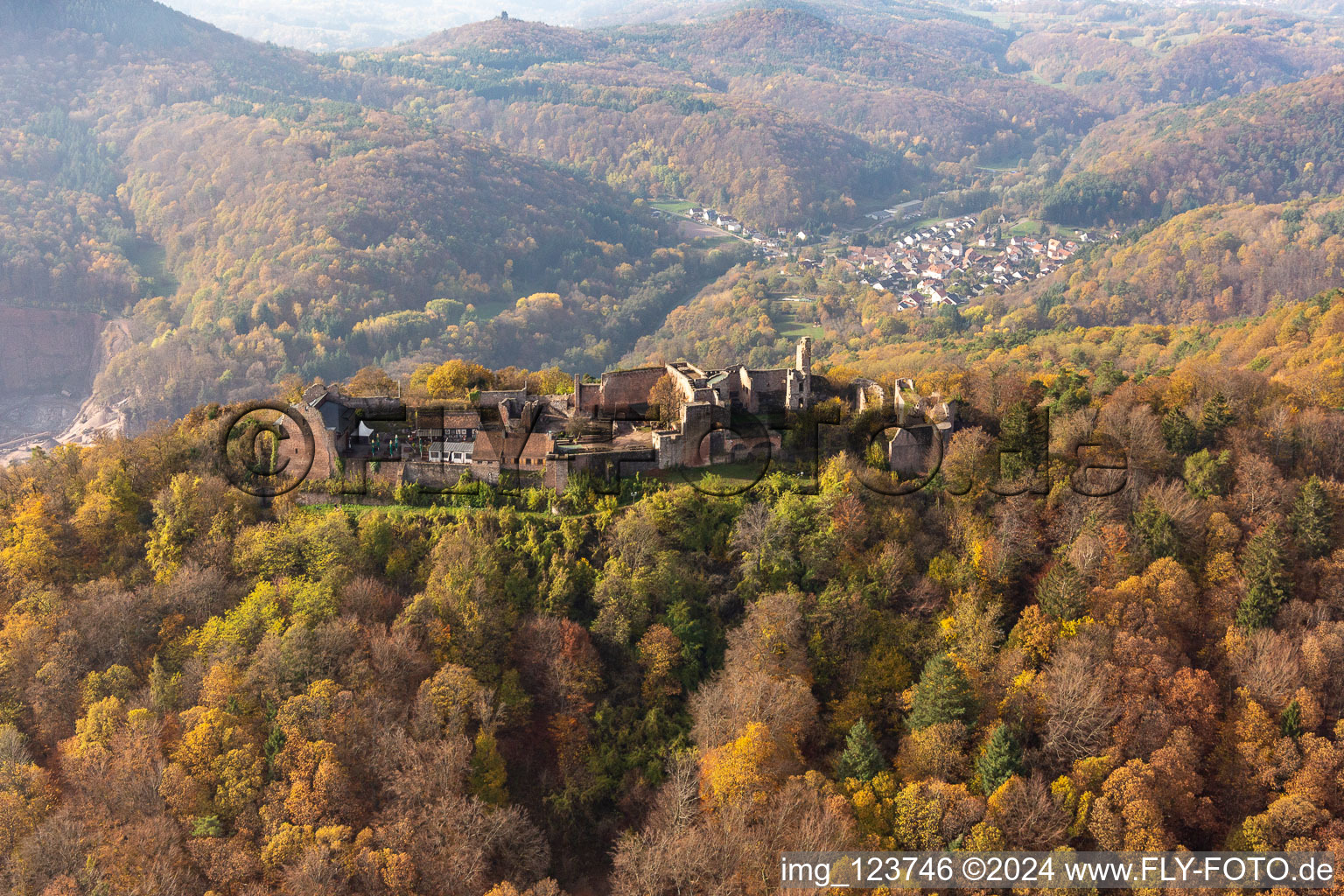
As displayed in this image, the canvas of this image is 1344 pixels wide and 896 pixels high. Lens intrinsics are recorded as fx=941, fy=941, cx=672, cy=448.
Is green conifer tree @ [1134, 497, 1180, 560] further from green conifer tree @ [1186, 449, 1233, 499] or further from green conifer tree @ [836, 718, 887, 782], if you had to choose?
green conifer tree @ [836, 718, 887, 782]

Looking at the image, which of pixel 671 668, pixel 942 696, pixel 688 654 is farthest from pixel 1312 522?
pixel 671 668

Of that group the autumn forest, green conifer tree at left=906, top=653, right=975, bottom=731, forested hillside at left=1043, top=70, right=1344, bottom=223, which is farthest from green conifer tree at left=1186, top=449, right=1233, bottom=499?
forested hillside at left=1043, top=70, right=1344, bottom=223

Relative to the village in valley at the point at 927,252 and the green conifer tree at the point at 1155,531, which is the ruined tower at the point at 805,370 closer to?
the green conifer tree at the point at 1155,531

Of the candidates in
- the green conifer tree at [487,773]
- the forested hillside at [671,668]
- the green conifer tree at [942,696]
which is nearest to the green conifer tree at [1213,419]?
the forested hillside at [671,668]

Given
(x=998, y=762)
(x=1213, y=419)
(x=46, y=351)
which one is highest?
(x=1213, y=419)

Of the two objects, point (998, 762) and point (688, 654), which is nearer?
point (998, 762)

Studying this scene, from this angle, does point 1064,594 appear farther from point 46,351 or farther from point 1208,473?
point 46,351
